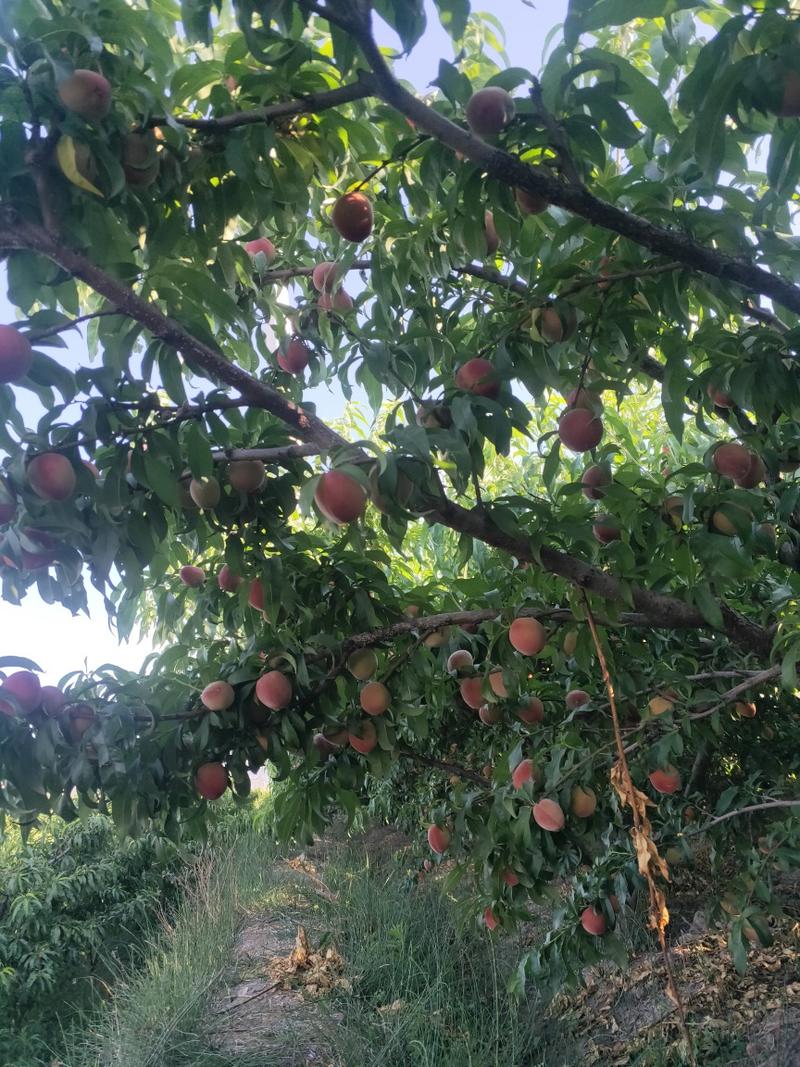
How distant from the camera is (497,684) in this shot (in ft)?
6.20

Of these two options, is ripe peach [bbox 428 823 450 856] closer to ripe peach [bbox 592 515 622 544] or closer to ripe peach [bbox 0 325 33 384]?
ripe peach [bbox 592 515 622 544]

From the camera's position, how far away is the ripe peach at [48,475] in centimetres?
110

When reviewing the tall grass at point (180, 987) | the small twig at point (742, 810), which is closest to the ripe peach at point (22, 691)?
the small twig at point (742, 810)

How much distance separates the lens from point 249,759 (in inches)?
69.9

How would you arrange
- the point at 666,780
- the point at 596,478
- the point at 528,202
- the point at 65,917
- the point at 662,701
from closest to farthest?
the point at 528,202 < the point at 596,478 < the point at 662,701 < the point at 666,780 < the point at 65,917

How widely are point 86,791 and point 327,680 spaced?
531 millimetres

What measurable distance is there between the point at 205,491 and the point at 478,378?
0.51 meters

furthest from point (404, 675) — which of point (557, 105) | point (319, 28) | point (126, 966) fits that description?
point (126, 966)

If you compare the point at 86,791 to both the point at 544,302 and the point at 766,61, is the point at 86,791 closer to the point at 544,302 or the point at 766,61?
the point at 544,302

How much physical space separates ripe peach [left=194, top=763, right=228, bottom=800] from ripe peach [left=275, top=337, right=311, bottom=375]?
0.98m

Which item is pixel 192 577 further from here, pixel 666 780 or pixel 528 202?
pixel 666 780

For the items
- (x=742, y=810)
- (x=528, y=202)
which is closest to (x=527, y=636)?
(x=742, y=810)

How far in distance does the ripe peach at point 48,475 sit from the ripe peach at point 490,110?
0.72m

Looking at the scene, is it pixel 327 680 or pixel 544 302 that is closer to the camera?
pixel 544 302
